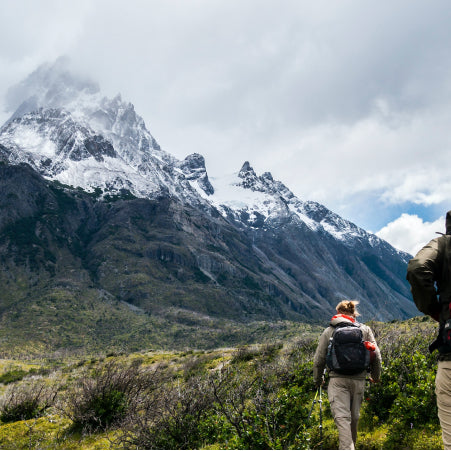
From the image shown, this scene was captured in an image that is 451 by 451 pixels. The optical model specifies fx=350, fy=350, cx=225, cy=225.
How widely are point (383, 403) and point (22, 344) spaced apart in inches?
3636

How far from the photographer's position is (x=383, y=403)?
22.2 feet

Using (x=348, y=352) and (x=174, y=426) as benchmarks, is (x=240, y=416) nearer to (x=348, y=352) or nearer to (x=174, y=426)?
(x=174, y=426)

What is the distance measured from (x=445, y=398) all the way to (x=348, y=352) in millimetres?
1517

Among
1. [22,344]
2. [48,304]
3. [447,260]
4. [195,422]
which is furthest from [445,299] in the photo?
[48,304]

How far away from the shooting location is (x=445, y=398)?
3672 millimetres

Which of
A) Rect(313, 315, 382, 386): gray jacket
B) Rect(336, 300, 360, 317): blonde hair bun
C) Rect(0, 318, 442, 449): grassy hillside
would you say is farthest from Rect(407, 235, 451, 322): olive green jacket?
Rect(0, 318, 442, 449): grassy hillside

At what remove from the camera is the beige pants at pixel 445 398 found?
11.8 ft

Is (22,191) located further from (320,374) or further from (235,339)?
(320,374)

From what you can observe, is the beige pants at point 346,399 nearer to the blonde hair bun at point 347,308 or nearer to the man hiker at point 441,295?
the blonde hair bun at point 347,308

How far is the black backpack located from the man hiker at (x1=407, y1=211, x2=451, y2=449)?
1357 millimetres

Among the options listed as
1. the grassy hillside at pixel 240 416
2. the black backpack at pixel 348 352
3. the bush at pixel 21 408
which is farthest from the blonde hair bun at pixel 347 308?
the bush at pixel 21 408

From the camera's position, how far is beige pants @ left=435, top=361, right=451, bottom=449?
142 inches

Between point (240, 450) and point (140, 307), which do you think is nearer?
point (240, 450)

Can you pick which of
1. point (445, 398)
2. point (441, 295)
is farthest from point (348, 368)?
point (441, 295)
